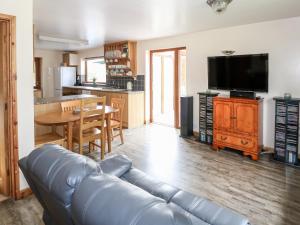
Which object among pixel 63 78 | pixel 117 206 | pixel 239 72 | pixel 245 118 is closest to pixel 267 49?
pixel 239 72

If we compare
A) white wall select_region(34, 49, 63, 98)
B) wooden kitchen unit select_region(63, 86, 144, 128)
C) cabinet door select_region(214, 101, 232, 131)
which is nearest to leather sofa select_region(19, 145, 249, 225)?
cabinet door select_region(214, 101, 232, 131)

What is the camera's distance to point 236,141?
422 cm

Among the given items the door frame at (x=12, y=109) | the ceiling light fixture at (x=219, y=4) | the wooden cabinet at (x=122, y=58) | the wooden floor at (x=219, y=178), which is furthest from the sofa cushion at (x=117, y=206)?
the wooden cabinet at (x=122, y=58)

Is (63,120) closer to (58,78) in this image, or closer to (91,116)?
(91,116)

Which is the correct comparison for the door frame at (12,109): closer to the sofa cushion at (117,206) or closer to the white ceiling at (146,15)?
the white ceiling at (146,15)

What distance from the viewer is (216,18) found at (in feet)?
13.1

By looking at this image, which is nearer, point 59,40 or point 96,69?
point 59,40

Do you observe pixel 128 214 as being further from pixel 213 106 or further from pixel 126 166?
pixel 213 106

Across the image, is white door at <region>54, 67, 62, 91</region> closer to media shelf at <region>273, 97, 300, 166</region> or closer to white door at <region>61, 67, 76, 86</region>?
white door at <region>61, 67, 76, 86</region>

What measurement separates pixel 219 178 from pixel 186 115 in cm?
217

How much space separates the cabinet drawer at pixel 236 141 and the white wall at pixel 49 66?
671cm

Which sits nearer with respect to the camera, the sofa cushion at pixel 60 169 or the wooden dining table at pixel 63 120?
the sofa cushion at pixel 60 169

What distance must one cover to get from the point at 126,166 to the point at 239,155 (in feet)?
9.75

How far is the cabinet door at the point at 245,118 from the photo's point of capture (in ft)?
13.0
